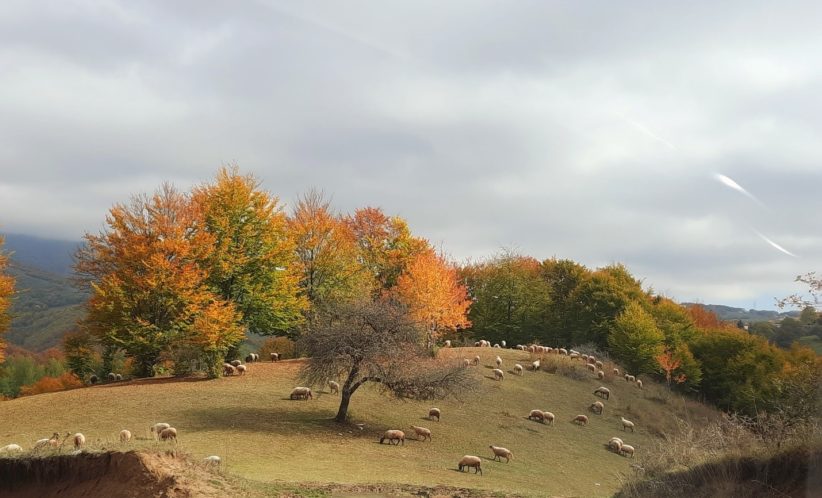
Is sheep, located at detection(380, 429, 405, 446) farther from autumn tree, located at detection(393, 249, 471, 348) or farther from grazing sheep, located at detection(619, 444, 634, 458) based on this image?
autumn tree, located at detection(393, 249, 471, 348)

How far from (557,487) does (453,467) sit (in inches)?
164

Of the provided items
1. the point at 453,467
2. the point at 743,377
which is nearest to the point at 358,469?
the point at 453,467

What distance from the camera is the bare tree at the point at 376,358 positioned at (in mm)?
27016

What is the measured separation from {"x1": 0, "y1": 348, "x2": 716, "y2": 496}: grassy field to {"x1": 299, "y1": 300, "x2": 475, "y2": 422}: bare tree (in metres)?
2.37

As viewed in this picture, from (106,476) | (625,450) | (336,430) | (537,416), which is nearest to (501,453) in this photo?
(336,430)

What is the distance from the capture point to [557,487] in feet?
71.2

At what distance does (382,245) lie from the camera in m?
60.1

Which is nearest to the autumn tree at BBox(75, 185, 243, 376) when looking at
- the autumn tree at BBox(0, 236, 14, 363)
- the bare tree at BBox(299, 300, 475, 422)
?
the autumn tree at BBox(0, 236, 14, 363)

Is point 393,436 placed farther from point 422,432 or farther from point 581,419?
point 581,419

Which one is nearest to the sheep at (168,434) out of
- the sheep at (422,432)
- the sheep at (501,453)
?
the sheep at (422,432)

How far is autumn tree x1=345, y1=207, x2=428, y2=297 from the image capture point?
58.4 meters

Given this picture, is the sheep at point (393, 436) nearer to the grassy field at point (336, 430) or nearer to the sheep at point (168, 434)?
the grassy field at point (336, 430)

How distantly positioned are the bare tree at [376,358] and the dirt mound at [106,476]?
12.7 meters

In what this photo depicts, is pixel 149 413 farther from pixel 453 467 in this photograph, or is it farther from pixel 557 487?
pixel 557 487
